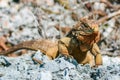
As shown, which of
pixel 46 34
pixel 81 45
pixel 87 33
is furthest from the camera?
pixel 46 34

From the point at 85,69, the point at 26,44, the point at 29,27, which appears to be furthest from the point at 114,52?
the point at 85,69

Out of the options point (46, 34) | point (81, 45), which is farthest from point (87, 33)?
point (46, 34)

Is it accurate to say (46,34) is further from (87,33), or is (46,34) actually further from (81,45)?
(87,33)

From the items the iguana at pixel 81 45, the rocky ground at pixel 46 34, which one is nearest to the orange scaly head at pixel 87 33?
the iguana at pixel 81 45

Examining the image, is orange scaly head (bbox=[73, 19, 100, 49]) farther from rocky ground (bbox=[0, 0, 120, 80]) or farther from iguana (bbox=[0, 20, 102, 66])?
rocky ground (bbox=[0, 0, 120, 80])

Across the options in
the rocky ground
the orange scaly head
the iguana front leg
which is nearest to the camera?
the rocky ground

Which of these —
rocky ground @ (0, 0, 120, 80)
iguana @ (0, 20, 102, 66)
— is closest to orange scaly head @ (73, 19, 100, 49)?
iguana @ (0, 20, 102, 66)

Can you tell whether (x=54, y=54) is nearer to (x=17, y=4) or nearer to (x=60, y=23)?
(x=60, y=23)

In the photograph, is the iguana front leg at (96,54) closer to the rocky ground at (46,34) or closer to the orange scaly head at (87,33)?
the orange scaly head at (87,33)

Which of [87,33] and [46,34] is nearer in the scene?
[87,33]
